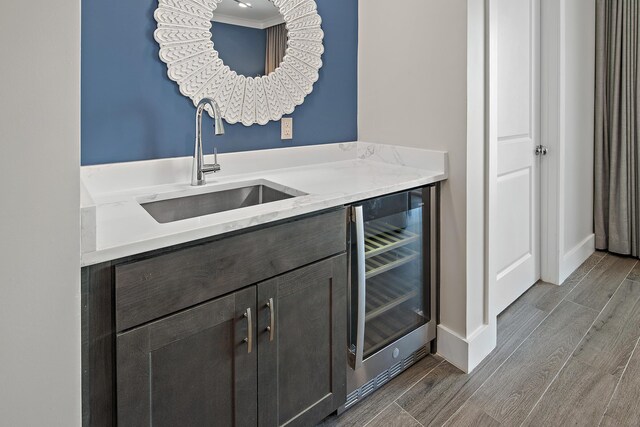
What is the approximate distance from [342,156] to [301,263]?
1.07 meters

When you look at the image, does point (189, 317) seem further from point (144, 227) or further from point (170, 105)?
point (170, 105)

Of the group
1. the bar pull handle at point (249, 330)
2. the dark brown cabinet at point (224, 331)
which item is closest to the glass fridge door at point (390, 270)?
the dark brown cabinet at point (224, 331)

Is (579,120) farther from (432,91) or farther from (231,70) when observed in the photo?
(231,70)

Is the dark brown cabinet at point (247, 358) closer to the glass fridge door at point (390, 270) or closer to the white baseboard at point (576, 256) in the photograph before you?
the glass fridge door at point (390, 270)

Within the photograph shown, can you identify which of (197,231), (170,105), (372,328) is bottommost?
(372,328)

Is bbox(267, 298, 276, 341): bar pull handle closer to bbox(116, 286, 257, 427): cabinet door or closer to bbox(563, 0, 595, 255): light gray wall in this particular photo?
bbox(116, 286, 257, 427): cabinet door

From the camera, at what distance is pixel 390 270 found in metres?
1.83

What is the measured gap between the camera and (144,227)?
1.15 m

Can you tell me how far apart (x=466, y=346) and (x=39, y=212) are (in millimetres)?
1735

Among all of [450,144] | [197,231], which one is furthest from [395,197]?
[197,231]

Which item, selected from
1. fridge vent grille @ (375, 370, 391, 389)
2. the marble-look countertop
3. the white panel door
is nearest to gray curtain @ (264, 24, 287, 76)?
the marble-look countertop

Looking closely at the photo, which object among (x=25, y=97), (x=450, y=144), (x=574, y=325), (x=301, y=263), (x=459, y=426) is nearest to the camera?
(x=25, y=97)

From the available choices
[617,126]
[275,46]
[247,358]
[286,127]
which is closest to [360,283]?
[247,358]

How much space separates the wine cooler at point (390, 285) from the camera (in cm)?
A: 162
